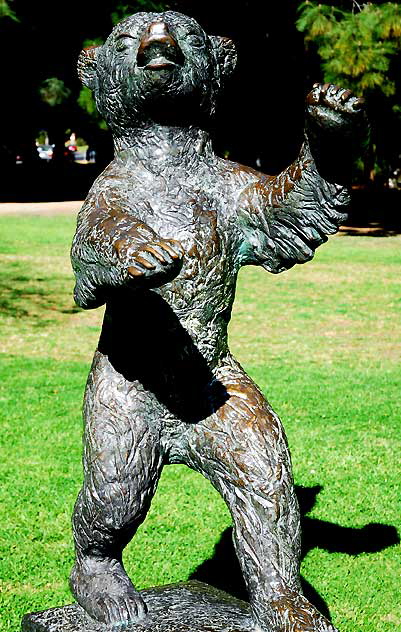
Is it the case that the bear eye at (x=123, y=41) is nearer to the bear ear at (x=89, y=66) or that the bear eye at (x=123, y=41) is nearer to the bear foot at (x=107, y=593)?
the bear ear at (x=89, y=66)

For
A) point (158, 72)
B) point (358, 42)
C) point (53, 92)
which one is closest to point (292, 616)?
point (158, 72)

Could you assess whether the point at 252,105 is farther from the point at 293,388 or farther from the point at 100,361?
the point at 100,361

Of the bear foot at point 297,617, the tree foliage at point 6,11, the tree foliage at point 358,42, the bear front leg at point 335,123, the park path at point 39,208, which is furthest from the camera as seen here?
the park path at point 39,208

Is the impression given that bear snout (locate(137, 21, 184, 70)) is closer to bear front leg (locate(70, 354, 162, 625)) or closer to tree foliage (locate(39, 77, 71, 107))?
bear front leg (locate(70, 354, 162, 625))

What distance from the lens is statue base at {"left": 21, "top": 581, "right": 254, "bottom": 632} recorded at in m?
3.25

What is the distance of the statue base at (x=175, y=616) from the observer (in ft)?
10.7

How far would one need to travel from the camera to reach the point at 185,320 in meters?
3.12

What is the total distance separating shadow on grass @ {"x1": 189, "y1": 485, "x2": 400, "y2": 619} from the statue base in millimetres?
1189

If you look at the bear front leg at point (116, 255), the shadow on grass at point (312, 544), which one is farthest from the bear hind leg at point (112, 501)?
the shadow on grass at point (312, 544)

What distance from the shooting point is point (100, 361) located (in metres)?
3.25

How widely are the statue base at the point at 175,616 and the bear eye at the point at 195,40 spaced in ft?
6.41

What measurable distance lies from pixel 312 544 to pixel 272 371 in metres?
3.71

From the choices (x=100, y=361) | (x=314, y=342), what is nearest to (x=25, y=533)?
(x=100, y=361)

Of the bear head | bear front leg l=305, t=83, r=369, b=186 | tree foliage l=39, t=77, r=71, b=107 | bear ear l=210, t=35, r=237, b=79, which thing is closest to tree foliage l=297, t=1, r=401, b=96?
tree foliage l=39, t=77, r=71, b=107
